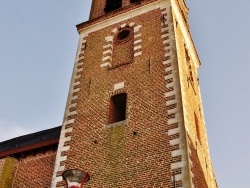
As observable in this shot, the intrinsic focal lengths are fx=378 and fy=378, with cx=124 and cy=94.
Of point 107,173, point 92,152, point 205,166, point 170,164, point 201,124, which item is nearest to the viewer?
point 170,164

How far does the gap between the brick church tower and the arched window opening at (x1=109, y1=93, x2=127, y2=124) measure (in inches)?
1.2

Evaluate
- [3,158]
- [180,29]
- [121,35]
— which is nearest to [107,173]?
[3,158]

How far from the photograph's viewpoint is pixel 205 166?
38.1 feet

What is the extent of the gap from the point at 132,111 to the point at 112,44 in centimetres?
394

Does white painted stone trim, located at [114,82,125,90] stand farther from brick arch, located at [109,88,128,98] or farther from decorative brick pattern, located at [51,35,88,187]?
decorative brick pattern, located at [51,35,88,187]

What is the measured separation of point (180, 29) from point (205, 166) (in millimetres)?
5586

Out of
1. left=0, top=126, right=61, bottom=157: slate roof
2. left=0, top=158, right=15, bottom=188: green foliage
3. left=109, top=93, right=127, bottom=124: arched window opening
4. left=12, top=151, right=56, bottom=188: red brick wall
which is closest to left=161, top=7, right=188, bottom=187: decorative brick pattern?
left=109, top=93, right=127, bottom=124: arched window opening

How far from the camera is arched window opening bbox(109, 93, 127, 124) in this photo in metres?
11.4

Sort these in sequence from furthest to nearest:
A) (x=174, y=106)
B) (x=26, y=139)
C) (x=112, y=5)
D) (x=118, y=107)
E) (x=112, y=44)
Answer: (x=112, y=5), (x=26, y=139), (x=112, y=44), (x=118, y=107), (x=174, y=106)

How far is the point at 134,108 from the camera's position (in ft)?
35.8

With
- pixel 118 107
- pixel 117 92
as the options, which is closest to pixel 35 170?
pixel 118 107

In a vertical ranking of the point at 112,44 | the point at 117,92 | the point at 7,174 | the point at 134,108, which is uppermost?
the point at 112,44

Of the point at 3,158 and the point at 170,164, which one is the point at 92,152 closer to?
the point at 170,164

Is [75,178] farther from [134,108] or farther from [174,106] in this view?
[134,108]
